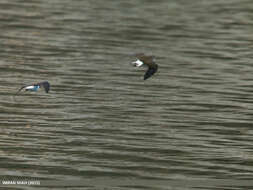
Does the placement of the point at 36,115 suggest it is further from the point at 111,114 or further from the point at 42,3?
the point at 42,3

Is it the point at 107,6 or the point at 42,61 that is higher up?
the point at 42,61

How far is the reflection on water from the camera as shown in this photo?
14820 millimetres

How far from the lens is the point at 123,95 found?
2092 cm

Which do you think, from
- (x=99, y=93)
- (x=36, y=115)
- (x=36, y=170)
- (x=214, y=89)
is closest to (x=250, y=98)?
(x=214, y=89)

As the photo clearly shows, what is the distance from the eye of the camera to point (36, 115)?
714 inches

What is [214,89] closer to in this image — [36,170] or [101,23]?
[36,170]

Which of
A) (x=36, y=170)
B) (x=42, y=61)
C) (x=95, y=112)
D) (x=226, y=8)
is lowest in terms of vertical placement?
(x=226, y=8)

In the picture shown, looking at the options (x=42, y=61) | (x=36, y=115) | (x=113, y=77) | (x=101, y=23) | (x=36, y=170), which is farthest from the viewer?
(x=101, y=23)

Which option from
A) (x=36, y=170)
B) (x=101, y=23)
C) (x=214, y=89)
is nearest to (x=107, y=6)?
(x=101, y=23)

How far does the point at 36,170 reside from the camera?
13.9m

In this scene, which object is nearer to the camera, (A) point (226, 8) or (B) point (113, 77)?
(B) point (113, 77)

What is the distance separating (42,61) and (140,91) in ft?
13.7

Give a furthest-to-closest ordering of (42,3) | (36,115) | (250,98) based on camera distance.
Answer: (42,3), (250,98), (36,115)

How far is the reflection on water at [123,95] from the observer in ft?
48.6
